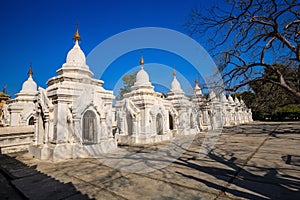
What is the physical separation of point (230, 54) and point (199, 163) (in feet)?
15.4

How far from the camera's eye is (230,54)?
7.41m

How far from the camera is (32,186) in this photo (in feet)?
14.0

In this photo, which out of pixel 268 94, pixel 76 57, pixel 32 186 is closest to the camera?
pixel 32 186

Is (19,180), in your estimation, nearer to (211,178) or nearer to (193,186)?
(193,186)

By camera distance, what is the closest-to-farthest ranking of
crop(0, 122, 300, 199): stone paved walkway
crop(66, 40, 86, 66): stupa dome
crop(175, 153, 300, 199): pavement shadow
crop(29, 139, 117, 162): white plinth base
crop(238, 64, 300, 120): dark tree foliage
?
1. crop(175, 153, 300, 199): pavement shadow
2. crop(0, 122, 300, 199): stone paved walkway
3. crop(29, 139, 117, 162): white plinth base
4. crop(238, 64, 300, 120): dark tree foliage
5. crop(66, 40, 86, 66): stupa dome

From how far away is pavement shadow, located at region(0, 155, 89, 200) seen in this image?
375 centimetres

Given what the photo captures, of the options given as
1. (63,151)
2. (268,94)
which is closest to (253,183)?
(268,94)

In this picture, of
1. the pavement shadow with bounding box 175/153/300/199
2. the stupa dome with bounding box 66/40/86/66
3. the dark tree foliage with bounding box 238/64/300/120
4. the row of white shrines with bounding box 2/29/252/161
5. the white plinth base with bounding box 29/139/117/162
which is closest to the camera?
the pavement shadow with bounding box 175/153/300/199

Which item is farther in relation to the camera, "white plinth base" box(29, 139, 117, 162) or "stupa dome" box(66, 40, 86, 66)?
"stupa dome" box(66, 40, 86, 66)

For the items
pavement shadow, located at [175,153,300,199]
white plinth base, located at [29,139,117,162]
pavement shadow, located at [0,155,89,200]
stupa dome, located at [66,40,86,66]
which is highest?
stupa dome, located at [66,40,86,66]

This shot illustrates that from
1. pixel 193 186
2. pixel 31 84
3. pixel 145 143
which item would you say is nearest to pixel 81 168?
pixel 193 186

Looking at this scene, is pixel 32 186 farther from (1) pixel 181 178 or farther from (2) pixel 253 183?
(2) pixel 253 183

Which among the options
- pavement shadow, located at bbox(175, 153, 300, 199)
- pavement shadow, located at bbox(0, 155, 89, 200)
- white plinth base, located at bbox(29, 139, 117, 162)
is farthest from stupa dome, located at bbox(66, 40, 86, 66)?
pavement shadow, located at bbox(175, 153, 300, 199)

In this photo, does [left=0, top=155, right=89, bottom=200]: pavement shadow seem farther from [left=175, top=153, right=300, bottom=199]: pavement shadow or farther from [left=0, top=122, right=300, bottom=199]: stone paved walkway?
[left=175, top=153, right=300, bottom=199]: pavement shadow
